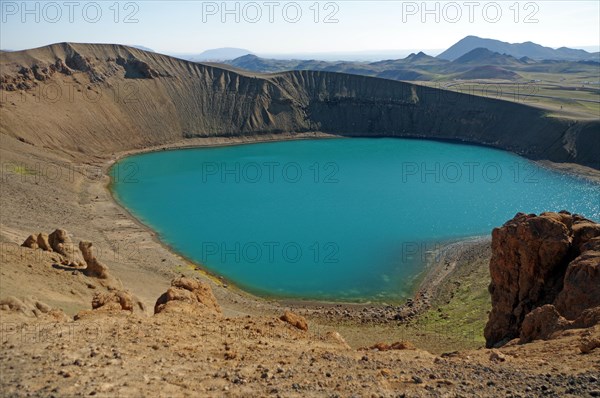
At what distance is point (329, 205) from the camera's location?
53.7 m

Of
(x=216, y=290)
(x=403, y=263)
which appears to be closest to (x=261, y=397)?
(x=216, y=290)

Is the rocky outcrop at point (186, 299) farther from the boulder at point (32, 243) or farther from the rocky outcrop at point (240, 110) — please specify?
the rocky outcrop at point (240, 110)

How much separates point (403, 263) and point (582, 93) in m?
105

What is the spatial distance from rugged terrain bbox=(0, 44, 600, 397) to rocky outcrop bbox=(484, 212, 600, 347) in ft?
2.08

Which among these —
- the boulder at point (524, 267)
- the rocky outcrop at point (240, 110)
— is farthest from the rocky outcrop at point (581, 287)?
the rocky outcrop at point (240, 110)

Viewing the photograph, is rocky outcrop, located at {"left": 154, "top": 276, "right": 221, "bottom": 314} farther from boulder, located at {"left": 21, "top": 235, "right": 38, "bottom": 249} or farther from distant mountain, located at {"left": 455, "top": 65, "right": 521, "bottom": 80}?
distant mountain, located at {"left": 455, "top": 65, "right": 521, "bottom": 80}

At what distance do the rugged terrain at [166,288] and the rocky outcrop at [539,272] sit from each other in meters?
0.63

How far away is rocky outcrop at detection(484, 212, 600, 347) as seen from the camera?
1823cm

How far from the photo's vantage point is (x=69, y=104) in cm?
7800

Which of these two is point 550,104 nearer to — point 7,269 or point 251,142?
point 251,142

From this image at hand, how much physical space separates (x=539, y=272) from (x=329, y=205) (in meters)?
33.0

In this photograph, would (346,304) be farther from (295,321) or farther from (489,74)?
(489,74)

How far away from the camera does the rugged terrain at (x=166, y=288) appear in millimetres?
12094

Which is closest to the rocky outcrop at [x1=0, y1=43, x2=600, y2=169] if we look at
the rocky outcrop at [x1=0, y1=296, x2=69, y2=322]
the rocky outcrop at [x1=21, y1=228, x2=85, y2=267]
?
the rocky outcrop at [x1=21, y1=228, x2=85, y2=267]
